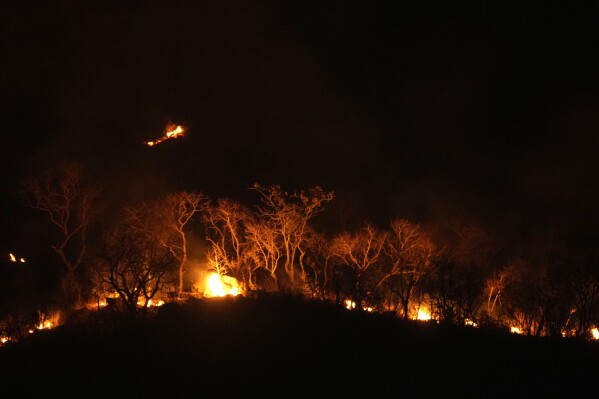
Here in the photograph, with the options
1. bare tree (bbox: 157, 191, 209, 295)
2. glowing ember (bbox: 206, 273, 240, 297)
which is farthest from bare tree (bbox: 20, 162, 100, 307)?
glowing ember (bbox: 206, 273, 240, 297)

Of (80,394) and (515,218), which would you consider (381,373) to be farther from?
(515,218)

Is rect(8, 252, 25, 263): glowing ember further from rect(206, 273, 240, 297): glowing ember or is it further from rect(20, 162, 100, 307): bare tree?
rect(206, 273, 240, 297): glowing ember

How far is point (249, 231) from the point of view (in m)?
21.2

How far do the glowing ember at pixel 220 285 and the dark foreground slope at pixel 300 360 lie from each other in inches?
330

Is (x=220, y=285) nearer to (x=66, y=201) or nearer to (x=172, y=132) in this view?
(x=66, y=201)

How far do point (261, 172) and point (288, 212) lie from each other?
75.8 ft

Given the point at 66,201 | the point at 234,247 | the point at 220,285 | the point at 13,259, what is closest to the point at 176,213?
the point at 234,247

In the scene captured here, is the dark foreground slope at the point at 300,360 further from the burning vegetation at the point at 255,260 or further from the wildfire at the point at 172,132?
the wildfire at the point at 172,132

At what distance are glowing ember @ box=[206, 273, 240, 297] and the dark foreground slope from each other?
839cm

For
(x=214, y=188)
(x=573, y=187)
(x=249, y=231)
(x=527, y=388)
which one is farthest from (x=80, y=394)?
(x=573, y=187)

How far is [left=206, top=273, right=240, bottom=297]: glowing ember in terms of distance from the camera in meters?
19.6

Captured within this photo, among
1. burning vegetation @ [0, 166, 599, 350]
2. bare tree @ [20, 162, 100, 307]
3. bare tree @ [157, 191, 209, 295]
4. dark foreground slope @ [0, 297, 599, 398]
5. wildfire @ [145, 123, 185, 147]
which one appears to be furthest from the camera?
wildfire @ [145, 123, 185, 147]

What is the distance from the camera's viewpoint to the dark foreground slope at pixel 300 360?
7.40m

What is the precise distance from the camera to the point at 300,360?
8.37 meters
